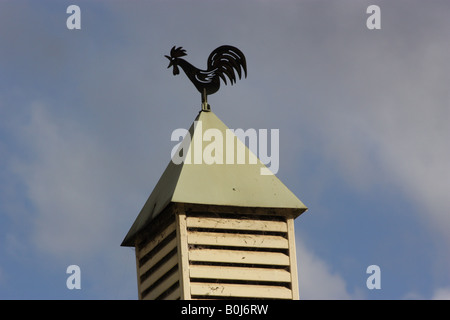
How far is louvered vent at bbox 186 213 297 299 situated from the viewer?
16500 millimetres

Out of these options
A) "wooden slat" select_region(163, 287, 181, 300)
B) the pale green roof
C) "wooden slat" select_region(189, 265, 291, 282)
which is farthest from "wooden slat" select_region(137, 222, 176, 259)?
"wooden slat" select_region(163, 287, 181, 300)

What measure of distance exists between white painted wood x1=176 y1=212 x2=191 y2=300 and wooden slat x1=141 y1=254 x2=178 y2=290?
0.63 feet

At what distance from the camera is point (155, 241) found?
687 inches

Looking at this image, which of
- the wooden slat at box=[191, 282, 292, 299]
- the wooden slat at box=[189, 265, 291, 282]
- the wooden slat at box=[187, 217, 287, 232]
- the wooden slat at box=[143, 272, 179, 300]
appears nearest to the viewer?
the wooden slat at box=[191, 282, 292, 299]

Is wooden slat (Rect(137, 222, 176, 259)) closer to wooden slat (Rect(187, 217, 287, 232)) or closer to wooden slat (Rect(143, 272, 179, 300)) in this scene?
wooden slat (Rect(187, 217, 287, 232))

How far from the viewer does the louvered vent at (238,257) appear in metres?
16.5

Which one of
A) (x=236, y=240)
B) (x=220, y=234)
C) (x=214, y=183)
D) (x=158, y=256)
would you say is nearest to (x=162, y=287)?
(x=158, y=256)

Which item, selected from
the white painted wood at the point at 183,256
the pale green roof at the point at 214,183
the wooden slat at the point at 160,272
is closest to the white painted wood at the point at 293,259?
the pale green roof at the point at 214,183

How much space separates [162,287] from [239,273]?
1.11 meters

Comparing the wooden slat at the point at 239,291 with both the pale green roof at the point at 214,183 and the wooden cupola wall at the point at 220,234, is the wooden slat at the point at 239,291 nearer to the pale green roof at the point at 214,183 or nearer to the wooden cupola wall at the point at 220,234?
the wooden cupola wall at the point at 220,234
